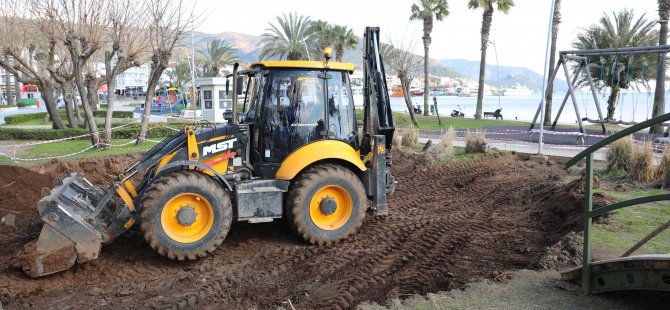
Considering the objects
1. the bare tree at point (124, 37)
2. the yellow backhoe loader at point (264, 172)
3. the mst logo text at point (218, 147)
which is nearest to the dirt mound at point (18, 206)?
the yellow backhoe loader at point (264, 172)

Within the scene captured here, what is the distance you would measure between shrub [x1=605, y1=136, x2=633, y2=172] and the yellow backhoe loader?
6488 millimetres

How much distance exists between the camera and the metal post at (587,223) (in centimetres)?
503

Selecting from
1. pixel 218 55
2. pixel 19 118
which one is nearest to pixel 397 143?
pixel 19 118

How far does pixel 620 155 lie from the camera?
11.7 metres

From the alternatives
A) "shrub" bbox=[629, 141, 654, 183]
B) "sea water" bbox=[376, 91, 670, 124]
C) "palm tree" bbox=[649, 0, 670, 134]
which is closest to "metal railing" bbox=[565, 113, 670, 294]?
"shrub" bbox=[629, 141, 654, 183]

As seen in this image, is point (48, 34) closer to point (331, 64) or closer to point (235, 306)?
point (331, 64)

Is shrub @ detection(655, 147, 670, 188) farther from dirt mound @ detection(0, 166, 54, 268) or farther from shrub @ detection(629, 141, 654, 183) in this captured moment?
dirt mound @ detection(0, 166, 54, 268)

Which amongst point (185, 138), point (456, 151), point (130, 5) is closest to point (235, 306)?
point (185, 138)

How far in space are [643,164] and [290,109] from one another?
7.48m

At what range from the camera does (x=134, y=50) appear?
17.5 m

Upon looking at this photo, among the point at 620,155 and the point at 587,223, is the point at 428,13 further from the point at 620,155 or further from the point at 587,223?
the point at 587,223

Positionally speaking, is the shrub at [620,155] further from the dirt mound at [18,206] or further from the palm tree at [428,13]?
the palm tree at [428,13]

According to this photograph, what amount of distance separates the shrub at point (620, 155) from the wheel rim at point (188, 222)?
919 centimetres

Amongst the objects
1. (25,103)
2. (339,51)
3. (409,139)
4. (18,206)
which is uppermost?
(339,51)
